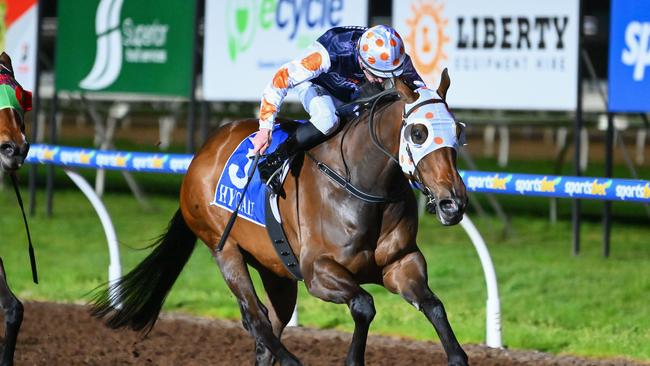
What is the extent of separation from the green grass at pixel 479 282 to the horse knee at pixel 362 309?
87.3 inches

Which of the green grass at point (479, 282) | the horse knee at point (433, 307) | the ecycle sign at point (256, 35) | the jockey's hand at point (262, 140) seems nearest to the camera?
the horse knee at point (433, 307)

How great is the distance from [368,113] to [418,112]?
52 cm

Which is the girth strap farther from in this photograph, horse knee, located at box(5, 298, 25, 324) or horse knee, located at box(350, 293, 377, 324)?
horse knee, located at box(5, 298, 25, 324)

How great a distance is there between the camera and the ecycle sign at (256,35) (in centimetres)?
968

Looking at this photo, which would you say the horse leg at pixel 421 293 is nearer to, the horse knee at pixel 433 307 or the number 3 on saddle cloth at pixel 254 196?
the horse knee at pixel 433 307

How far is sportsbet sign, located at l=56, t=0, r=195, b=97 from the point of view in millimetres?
10562

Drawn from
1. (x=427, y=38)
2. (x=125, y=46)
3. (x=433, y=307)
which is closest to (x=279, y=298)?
(x=433, y=307)

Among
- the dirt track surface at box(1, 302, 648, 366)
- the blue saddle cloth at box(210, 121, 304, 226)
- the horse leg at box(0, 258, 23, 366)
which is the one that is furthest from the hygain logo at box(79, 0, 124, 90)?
the horse leg at box(0, 258, 23, 366)

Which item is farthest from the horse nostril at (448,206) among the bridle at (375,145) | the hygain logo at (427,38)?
the hygain logo at (427,38)

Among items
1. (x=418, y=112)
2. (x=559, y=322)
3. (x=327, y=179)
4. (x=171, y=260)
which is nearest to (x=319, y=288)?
(x=327, y=179)

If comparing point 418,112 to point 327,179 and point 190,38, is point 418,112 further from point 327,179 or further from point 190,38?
point 190,38

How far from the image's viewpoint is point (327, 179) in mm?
4797

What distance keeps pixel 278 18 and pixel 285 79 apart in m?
5.12

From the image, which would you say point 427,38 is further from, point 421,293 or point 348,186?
point 421,293
